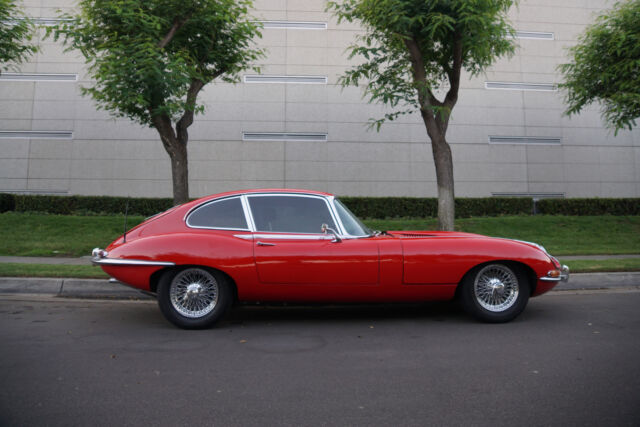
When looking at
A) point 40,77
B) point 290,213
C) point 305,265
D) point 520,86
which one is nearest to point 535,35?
point 520,86

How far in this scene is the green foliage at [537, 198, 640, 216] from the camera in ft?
49.7

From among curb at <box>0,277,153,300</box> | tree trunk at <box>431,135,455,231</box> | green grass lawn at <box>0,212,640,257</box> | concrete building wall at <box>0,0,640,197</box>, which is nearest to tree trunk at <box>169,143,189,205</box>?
green grass lawn at <box>0,212,640,257</box>

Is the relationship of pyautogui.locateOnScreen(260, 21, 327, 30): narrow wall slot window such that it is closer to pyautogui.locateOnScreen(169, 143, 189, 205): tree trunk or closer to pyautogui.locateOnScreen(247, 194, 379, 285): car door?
pyautogui.locateOnScreen(169, 143, 189, 205): tree trunk

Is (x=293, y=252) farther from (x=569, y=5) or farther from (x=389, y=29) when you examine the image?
(x=569, y=5)

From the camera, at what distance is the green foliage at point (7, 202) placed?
47.5ft

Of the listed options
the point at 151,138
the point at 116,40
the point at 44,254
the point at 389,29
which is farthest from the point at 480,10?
the point at 151,138

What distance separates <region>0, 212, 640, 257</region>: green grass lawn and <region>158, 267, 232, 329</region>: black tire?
22.6 ft

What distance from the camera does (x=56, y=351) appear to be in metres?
3.62

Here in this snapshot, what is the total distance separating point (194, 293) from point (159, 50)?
20.2 feet

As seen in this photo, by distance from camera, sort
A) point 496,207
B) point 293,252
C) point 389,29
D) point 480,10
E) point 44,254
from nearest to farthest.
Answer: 1. point 293,252
2. point 480,10
3. point 389,29
4. point 44,254
5. point 496,207

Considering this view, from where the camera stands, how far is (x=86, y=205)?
→ 14633 mm

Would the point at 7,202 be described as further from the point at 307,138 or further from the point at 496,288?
the point at 496,288

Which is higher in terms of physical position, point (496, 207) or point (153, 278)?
point (496, 207)

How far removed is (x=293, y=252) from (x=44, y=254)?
26.5ft
